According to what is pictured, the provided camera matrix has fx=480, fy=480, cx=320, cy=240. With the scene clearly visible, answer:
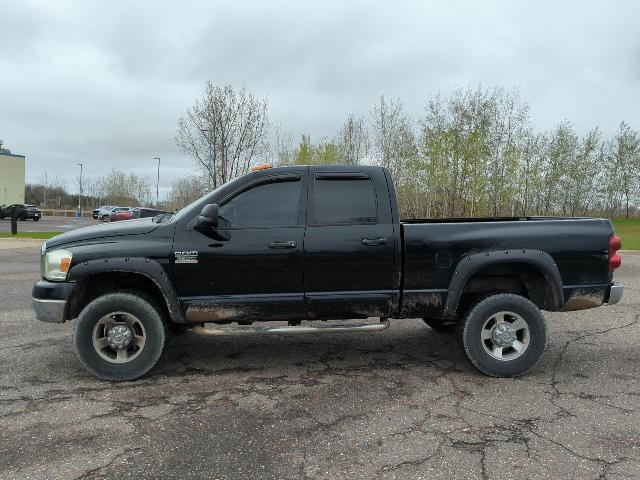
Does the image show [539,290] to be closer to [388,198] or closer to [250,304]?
[388,198]

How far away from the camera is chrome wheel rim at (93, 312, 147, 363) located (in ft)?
13.9

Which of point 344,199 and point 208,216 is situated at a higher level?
point 344,199

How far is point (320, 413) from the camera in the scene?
11.9 feet

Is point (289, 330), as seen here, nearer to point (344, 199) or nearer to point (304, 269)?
point (304, 269)

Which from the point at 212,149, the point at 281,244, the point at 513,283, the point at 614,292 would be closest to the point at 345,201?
the point at 281,244

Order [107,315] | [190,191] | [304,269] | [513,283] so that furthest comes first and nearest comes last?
[190,191]
[513,283]
[304,269]
[107,315]

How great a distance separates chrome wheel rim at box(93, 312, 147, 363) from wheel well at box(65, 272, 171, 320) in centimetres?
28

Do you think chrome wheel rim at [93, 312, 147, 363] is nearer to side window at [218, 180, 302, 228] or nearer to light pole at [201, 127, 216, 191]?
side window at [218, 180, 302, 228]

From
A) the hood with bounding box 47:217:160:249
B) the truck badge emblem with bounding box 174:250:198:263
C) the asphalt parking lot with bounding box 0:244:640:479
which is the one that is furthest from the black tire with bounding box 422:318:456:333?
the hood with bounding box 47:217:160:249

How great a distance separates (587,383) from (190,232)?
12.5 feet

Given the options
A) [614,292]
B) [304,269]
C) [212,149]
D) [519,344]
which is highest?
[212,149]

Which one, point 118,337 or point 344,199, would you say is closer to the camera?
point 118,337

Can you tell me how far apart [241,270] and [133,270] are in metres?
0.93

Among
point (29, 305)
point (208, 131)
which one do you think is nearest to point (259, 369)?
point (29, 305)
